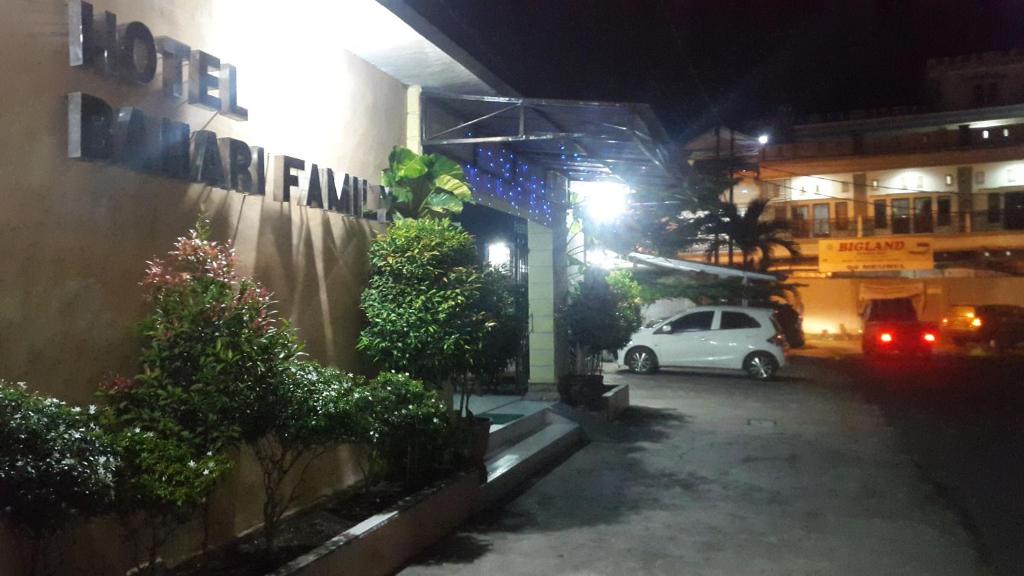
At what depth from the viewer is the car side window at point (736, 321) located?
20.3m

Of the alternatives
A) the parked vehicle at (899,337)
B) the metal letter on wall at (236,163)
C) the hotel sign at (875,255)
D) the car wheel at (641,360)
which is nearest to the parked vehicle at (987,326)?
the hotel sign at (875,255)

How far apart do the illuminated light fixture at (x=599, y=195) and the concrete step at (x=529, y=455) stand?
6081 millimetres

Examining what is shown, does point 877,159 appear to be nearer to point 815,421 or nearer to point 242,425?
point 815,421

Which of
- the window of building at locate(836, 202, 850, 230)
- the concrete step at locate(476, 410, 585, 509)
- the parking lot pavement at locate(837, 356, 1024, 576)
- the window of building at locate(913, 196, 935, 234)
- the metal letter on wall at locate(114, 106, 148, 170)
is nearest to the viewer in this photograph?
the metal letter on wall at locate(114, 106, 148, 170)

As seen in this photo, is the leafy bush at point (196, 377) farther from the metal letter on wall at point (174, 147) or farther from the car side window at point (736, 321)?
the car side window at point (736, 321)

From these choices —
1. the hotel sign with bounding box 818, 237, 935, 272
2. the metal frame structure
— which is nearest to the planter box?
the metal frame structure

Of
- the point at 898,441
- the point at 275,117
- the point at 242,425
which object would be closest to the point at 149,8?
the point at 275,117

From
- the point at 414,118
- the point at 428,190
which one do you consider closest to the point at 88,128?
the point at 428,190

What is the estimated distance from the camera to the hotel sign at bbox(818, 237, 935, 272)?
32062mm

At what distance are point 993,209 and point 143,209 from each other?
39413 mm

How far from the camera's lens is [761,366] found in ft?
66.3

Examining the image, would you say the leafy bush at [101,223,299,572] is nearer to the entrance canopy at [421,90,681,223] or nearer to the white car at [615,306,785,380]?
the entrance canopy at [421,90,681,223]

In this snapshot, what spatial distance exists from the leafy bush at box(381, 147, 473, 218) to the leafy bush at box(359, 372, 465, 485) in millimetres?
2149

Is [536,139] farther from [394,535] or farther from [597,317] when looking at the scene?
[394,535]
